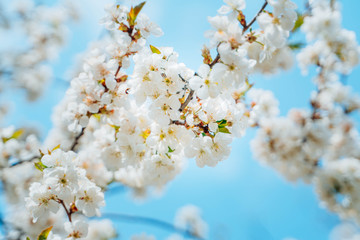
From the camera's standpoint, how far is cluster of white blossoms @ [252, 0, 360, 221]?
363cm

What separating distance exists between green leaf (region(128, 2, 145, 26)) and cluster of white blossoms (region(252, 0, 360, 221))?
3274mm

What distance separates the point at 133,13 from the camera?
1.48 m

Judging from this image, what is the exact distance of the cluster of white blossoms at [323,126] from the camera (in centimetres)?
363

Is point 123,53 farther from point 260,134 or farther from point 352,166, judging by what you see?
point 352,166

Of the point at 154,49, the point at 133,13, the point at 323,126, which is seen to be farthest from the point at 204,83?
Result: the point at 323,126

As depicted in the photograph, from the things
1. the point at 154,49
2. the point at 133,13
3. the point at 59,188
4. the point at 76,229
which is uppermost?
the point at 133,13

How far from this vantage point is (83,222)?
1533 millimetres

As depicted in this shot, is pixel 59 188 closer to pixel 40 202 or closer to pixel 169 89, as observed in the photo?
pixel 40 202

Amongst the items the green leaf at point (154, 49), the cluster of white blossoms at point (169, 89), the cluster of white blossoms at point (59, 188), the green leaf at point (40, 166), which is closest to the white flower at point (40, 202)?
the cluster of white blossoms at point (59, 188)

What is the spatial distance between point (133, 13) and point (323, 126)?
4102 mm

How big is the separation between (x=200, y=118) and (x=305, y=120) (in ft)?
12.6

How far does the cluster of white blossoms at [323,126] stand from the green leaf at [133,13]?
327cm

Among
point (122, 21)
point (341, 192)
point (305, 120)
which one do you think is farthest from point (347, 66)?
point (122, 21)

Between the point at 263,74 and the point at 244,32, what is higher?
the point at 263,74
